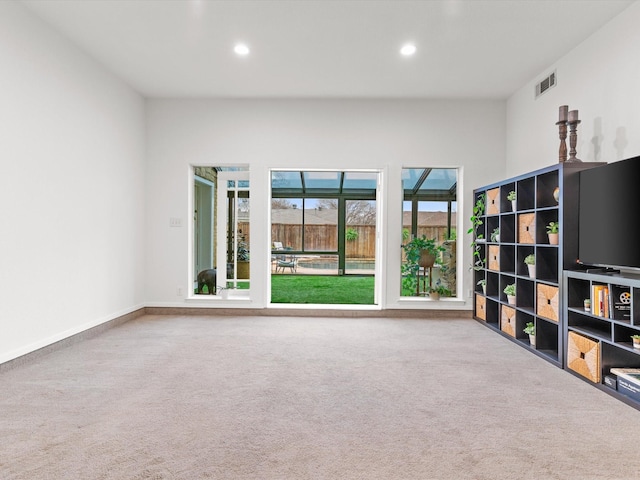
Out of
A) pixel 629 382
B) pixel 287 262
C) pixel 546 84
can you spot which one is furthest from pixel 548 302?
pixel 287 262

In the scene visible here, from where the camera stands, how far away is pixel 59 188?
364 centimetres

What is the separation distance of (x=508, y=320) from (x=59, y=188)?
456cm

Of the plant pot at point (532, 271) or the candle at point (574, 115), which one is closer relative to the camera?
the candle at point (574, 115)

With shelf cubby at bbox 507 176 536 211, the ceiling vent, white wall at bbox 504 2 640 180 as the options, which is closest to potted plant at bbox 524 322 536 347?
shelf cubby at bbox 507 176 536 211

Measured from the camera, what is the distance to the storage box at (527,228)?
12.4 ft

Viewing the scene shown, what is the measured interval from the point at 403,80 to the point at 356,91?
0.62 m

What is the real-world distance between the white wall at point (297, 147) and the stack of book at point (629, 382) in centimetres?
258

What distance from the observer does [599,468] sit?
1.82 meters

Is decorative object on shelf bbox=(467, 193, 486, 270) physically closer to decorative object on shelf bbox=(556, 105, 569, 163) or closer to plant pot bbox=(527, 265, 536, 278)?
plant pot bbox=(527, 265, 536, 278)

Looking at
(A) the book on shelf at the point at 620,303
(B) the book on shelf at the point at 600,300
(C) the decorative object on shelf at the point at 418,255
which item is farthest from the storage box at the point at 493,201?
(A) the book on shelf at the point at 620,303

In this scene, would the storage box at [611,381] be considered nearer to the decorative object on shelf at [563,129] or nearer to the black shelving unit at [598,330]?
the black shelving unit at [598,330]

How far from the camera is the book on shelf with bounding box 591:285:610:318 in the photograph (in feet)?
9.30

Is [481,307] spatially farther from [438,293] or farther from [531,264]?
[531,264]

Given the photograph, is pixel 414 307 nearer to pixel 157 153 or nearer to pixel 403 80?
pixel 403 80
